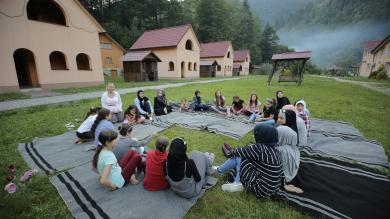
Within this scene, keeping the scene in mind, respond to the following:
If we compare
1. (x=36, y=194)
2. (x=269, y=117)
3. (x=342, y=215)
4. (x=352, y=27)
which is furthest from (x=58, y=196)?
(x=352, y=27)

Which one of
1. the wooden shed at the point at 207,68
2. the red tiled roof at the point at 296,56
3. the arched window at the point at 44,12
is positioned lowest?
the wooden shed at the point at 207,68

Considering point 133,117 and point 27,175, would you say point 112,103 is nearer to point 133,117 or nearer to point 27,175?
point 133,117

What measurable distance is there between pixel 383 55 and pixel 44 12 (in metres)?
46.4

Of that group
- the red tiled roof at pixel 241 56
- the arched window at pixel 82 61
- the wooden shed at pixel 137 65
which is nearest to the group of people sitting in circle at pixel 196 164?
the arched window at pixel 82 61

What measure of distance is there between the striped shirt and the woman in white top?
4.95 meters

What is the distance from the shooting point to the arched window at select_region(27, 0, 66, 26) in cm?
1485

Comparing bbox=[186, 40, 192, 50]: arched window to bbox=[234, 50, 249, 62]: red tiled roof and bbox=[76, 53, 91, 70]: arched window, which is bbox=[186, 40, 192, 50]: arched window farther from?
bbox=[234, 50, 249, 62]: red tiled roof

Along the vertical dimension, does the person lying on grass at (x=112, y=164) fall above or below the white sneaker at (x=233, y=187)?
above

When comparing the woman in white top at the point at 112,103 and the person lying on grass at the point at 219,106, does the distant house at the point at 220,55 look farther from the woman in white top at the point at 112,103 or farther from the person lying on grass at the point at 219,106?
the woman in white top at the point at 112,103

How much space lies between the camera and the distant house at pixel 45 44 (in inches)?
461

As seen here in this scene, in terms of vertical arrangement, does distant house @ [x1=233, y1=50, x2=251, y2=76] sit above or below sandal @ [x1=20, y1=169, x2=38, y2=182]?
above

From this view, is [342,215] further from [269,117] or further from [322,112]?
[322,112]

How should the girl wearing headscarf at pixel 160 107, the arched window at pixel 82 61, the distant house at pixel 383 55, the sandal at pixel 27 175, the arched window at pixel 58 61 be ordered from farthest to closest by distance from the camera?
the distant house at pixel 383 55 < the arched window at pixel 82 61 < the arched window at pixel 58 61 < the girl wearing headscarf at pixel 160 107 < the sandal at pixel 27 175

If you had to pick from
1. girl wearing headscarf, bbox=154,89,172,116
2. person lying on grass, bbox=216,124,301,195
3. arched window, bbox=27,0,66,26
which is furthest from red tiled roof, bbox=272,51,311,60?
arched window, bbox=27,0,66,26
